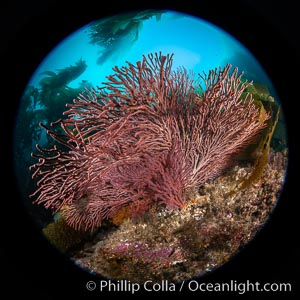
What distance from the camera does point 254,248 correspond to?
2291 millimetres

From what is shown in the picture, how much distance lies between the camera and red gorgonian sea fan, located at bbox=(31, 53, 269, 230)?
3.06 metres

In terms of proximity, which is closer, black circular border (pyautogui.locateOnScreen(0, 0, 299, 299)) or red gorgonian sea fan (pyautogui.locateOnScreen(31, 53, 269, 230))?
black circular border (pyautogui.locateOnScreen(0, 0, 299, 299))

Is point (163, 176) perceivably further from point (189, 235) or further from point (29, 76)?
point (29, 76)

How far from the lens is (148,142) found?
3.24m

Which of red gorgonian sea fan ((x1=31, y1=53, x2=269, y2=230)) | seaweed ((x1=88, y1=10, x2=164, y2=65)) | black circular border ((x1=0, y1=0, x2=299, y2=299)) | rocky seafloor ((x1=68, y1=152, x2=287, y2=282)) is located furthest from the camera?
seaweed ((x1=88, y1=10, x2=164, y2=65))

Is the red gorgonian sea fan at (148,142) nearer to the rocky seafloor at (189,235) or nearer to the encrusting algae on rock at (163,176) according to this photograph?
the encrusting algae on rock at (163,176)

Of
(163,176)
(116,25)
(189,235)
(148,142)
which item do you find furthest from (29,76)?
(116,25)

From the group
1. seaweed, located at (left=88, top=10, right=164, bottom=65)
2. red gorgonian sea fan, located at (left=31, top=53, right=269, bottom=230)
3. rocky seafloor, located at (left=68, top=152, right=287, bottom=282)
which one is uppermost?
seaweed, located at (left=88, top=10, right=164, bottom=65)

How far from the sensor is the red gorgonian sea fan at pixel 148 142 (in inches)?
120

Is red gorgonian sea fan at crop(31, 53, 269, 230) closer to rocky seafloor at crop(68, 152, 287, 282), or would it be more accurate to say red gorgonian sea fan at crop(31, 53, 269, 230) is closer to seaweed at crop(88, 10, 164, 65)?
rocky seafloor at crop(68, 152, 287, 282)

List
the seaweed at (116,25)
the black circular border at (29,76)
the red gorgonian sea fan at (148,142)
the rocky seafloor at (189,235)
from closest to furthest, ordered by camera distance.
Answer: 1. the black circular border at (29,76)
2. the red gorgonian sea fan at (148,142)
3. the rocky seafloor at (189,235)
4. the seaweed at (116,25)

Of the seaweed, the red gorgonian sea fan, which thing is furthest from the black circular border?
the seaweed

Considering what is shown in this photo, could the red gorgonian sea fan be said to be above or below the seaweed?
below

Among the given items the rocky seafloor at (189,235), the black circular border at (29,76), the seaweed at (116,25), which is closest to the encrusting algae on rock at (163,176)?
the rocky seafloor at (189,235)
